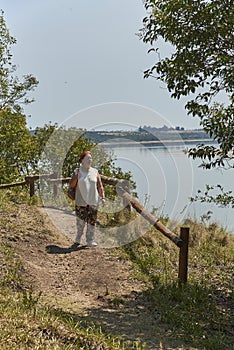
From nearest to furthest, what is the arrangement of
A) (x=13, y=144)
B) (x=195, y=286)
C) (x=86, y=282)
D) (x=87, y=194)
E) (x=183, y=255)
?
(x=183, y=255) < (x=195, y=286) < (x=86, y=282) < (x=87, y=194) < (x=13, y=144)

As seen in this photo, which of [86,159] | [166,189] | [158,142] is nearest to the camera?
[86,159]

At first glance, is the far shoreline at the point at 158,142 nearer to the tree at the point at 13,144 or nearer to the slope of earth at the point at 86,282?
the slope of earth at the point at 86,282

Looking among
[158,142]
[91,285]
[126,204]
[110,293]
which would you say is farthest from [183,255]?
[126,204]

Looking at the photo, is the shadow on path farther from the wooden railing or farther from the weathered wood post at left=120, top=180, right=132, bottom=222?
the weathered wood post at left=120, top=180, right=132, bottom=222

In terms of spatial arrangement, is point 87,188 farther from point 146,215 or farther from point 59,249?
point 146,215

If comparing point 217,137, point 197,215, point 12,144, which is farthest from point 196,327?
point 12,144

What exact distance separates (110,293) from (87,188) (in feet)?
8.26

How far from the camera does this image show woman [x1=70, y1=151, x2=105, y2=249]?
884 centimetres

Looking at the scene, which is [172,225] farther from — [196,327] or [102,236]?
[196,327]

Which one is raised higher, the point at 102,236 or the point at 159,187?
the point at 159,187

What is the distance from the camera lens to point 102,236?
973cm

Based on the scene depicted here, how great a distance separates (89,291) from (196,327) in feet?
5.82

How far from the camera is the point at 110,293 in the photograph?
22.3ft

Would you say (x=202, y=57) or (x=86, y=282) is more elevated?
(x=202, y=57)
